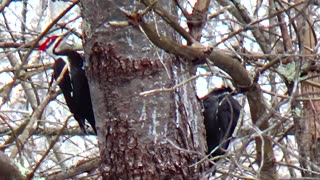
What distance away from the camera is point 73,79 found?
137 inches

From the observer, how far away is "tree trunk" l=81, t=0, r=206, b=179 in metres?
2.68

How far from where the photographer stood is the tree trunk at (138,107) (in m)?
2.68

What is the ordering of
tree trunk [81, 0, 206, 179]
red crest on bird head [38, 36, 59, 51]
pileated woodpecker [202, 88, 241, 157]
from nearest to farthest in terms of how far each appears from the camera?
tree trunk [81, 0, 206, 179]
pileated woodpecker [202, 88, 241, 157]
red crest on bird head [38, 36, 59, 51]

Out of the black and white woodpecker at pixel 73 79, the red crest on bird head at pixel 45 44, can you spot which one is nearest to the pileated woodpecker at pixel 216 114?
the black and white woodpecker at pixel 73 79

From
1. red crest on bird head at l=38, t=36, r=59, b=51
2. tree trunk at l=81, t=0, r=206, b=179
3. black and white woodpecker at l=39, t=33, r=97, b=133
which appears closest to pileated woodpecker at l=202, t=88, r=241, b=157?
black and white woodpecker at l=39, t=33, r=97, b=133

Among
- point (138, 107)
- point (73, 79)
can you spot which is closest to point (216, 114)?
point (73, 79)

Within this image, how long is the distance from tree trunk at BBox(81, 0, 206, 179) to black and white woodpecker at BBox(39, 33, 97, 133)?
58 centimetres

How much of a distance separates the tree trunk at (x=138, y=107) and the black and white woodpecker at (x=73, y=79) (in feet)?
1.91

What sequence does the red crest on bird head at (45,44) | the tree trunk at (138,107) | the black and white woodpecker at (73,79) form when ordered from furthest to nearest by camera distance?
the red crest on bird head at (45,44) < the black and white woodpecker at (73,79) < the tree trunk at (138,107)

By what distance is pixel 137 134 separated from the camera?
8.84ft

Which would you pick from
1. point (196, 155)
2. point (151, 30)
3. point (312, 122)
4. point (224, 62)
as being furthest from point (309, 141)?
point (151, 30)

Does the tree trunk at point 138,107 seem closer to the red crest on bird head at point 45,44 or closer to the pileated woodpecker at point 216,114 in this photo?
the pileated woodpecker at point 216,114

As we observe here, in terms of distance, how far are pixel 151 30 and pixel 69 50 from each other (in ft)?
5.22

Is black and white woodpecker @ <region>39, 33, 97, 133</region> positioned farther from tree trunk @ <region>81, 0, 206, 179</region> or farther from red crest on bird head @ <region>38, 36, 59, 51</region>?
tree trunk @ <region>81, 0, 206, 179</region>
